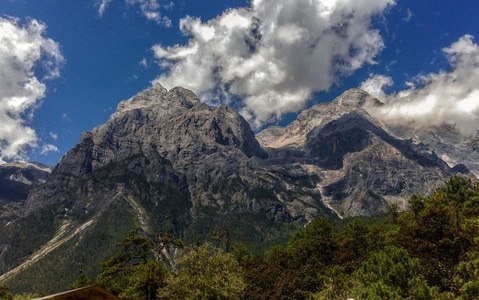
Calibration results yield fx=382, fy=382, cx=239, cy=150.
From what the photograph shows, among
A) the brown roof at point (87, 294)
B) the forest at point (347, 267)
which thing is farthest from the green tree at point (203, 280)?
the brown roof at point (87, 294)

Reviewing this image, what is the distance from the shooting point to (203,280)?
6362cm

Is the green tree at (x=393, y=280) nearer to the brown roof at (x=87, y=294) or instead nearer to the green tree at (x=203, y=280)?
the green tree at (x=203, y=280)

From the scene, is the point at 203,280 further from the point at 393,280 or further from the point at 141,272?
the point at 393,280

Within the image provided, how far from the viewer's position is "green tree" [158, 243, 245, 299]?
63.0m

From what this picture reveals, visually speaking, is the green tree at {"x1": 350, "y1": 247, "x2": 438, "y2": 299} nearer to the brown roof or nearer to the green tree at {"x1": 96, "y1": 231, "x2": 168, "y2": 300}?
the brown roof

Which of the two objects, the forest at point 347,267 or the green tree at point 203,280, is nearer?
the forest at point 347,267

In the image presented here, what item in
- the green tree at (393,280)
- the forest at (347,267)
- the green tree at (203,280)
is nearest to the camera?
the green tree at (393,280)

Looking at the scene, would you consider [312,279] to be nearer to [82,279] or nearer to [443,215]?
[443,215]

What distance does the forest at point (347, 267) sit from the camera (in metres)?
44.8

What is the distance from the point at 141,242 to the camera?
7531 centimetres

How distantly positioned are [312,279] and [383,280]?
2658 cm

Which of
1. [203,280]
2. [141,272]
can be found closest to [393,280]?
[203,280]

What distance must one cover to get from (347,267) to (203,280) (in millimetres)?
26640

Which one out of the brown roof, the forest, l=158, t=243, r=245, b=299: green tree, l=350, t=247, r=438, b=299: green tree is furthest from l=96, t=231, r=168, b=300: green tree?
the brown roof
